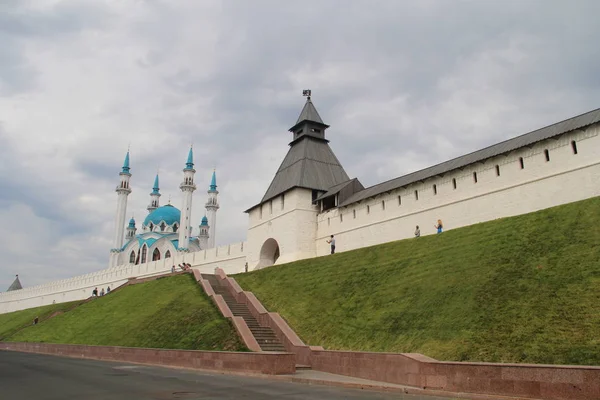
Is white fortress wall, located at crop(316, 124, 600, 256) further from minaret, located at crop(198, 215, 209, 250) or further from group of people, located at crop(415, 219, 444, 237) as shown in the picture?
minaret, located at crop(198, 215, 209, 250)

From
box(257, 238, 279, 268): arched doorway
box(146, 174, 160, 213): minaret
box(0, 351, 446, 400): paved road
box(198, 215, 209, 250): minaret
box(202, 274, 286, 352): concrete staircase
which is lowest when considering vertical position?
box(0, 351, 446, 400): paved road

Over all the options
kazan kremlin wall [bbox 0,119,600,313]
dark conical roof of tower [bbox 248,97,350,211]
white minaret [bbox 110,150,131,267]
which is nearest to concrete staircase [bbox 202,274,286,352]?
kazan kremlin wall [bbox 0,119,600,313]

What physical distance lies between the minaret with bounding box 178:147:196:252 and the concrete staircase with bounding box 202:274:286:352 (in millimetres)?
38087

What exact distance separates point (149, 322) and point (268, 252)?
13.5 metres

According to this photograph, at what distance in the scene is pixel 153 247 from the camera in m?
72.1

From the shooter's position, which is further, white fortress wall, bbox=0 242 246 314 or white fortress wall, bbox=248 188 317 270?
white fortress wall, bbox=0 242 246 314

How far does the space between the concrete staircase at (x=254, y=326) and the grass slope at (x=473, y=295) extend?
1.05 m

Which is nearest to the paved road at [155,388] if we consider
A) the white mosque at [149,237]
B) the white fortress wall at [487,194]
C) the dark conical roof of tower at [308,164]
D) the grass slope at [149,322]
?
the grass slope at [149,322]

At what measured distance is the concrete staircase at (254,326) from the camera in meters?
17.1

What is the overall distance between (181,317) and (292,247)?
36.2 feet

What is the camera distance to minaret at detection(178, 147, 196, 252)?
62.5 metres

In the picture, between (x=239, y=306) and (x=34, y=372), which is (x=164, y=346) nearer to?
(x=239, y=306)

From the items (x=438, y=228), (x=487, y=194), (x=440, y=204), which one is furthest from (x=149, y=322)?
(x=487, y=194)

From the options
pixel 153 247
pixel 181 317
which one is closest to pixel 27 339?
pixel 181 317
